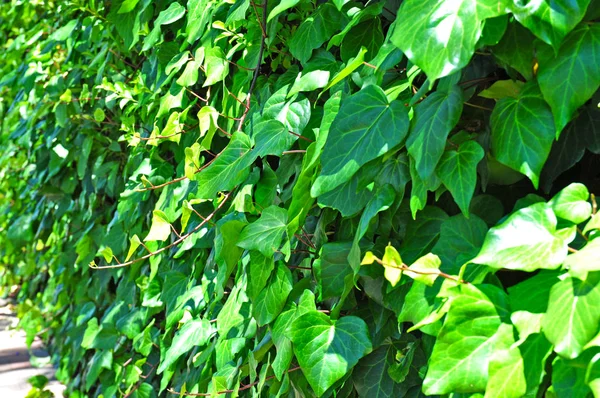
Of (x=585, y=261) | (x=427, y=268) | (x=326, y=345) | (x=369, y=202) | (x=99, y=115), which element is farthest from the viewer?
(x=99, y=115)

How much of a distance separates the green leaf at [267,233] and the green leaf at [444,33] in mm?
630

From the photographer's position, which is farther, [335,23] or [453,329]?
[335,23]

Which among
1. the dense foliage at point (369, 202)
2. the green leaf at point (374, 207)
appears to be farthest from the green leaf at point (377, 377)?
the green leaf at point (374, 207)

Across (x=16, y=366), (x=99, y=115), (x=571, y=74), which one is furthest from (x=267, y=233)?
(x=16, y=366)

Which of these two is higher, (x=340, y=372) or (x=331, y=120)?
(x=331, y=120)

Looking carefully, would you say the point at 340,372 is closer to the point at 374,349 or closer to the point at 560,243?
the point at 374,349

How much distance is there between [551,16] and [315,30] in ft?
2.66

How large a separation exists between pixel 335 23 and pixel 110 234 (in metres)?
1.75

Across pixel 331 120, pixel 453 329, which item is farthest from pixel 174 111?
pixel 453 329

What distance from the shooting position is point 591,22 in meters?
→ 1.09

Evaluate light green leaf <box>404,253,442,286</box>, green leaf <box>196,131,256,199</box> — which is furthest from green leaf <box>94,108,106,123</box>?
light green leaf <box>404,253,442,286</box>

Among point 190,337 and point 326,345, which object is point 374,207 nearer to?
point 326,345

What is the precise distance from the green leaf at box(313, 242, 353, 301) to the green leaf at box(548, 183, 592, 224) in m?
0.56

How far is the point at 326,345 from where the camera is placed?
4.96 ft
